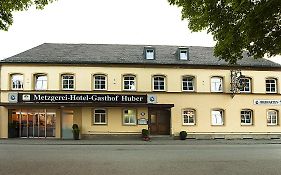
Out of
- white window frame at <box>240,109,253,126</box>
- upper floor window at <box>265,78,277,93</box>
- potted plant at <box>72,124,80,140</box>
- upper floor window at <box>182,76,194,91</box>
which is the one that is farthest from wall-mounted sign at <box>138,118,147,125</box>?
upper floor window at <box>265,78,277,93</box>

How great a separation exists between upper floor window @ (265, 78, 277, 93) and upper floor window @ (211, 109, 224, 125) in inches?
195

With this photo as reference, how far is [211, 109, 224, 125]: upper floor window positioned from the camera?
2979cm

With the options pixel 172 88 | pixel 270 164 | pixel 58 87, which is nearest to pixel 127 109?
pixel 172 88

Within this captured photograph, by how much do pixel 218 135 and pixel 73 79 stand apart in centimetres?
1367

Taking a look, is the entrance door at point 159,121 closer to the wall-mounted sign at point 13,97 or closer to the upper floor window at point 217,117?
the upper floor window at point 217,117

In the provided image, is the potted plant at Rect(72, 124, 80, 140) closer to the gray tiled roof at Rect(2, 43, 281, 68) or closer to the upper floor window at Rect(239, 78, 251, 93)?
the gray tiled roof at Rect(2, 43, 281, 68)

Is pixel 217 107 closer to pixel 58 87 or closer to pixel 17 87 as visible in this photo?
pixel 58 87

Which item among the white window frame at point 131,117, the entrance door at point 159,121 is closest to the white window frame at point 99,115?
the white window frame at point 131,117

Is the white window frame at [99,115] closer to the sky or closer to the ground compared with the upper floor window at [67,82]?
closer to the ground

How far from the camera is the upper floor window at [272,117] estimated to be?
30.4m

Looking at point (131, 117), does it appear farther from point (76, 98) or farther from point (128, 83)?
point (76, 98)

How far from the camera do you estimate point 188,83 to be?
29828 millimetres

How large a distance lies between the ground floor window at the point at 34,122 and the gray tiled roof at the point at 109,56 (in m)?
4.39

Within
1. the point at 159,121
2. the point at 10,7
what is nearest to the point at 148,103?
the point at 159,121
